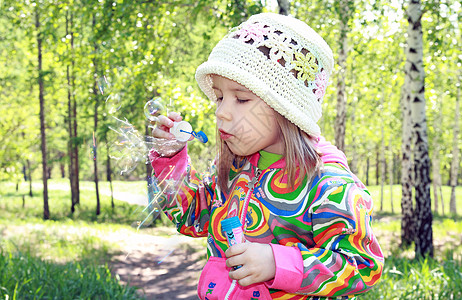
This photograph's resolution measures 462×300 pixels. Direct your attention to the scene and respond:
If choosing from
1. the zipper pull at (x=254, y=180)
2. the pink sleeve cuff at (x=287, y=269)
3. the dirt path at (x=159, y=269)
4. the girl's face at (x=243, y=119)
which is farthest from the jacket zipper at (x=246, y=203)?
the dirt path at (x=159, y=269)

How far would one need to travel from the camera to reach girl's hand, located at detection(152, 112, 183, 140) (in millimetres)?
1771

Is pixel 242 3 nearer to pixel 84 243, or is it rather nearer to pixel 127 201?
pixel 84 243

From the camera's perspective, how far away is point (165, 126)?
5.92 ft

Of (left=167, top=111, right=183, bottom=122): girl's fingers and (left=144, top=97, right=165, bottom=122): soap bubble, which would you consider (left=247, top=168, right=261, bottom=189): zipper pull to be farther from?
(left=144, top=97, right=165, bottom=122): soap bubble

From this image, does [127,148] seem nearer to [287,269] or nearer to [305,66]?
[305,66]

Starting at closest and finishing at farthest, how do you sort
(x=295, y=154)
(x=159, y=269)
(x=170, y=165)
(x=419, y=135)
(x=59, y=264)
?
(x=295, y=154), (x=170, y=165), (x=59, y=264), (x=419, y=135), (x=159, y=269)

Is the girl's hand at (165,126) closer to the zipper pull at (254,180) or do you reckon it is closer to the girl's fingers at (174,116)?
the girl's fingers at (174,116)

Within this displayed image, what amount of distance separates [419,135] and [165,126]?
5.35m

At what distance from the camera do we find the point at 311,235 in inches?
59.4

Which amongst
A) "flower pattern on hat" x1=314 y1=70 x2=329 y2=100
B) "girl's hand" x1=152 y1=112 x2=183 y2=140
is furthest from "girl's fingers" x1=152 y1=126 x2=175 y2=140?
"flower pattern on hat" x1=314 y1=70 x2=329 y2=100

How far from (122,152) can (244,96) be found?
28.0 inches

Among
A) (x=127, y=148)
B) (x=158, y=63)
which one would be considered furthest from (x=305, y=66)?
(x=158, y=63)

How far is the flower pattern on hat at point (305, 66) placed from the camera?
163cm

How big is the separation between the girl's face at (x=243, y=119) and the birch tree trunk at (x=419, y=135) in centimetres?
522
